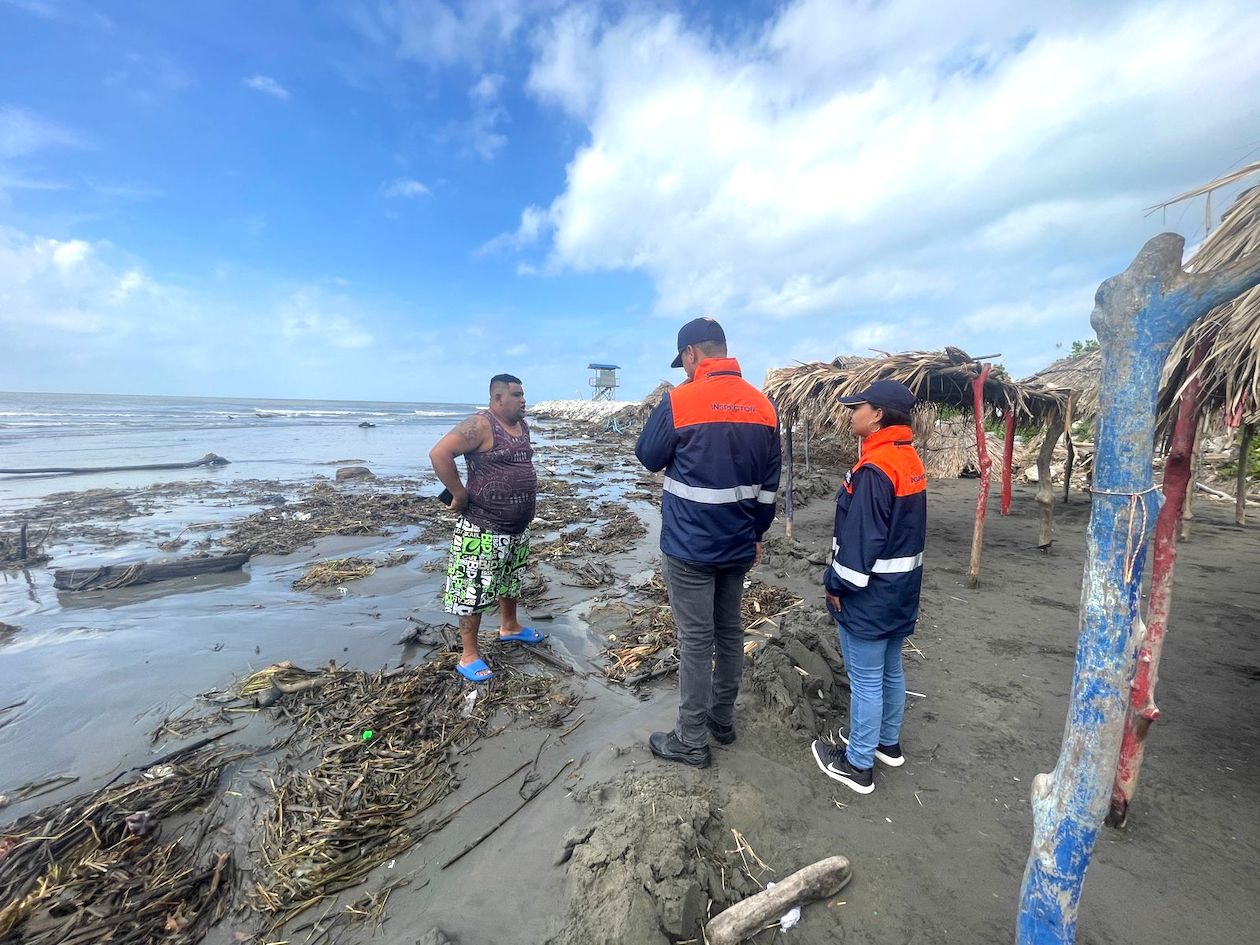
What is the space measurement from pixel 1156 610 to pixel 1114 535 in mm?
1683

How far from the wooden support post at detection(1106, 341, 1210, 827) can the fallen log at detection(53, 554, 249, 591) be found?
29.9 feet

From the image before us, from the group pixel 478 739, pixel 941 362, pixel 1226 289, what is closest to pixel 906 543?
pixel 1226 289

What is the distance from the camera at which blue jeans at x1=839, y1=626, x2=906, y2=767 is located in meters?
2.85

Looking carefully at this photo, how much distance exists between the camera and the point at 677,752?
9.71 feet

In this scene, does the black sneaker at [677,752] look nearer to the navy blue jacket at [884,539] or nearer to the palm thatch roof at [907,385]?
the navy blue jacket at [884,539]

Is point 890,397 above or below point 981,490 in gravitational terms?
above

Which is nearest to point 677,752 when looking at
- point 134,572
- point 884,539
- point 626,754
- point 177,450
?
point 626,754

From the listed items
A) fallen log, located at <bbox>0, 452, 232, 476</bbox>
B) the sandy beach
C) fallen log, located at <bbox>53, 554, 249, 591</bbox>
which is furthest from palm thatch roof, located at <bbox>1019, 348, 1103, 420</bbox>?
fallen log, located at <bbox>0, 452, 232, 476</bbox>

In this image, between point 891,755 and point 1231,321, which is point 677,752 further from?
point 1231,321

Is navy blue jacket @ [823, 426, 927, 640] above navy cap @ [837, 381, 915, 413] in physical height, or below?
below

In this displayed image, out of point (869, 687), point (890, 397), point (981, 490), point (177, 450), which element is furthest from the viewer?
point (177, 450)

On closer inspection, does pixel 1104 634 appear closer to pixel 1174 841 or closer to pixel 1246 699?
pixel 1174 841

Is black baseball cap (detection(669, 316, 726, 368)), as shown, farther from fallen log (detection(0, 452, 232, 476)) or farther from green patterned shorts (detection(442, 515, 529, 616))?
fallen log (detection(0, 452, 232, 476))

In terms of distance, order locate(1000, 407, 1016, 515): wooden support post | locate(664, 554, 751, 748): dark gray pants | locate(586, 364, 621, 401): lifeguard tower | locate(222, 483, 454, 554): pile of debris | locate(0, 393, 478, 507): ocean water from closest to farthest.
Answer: locate(664, 554, 751, 748): dark gray pants → locate(1000, 407, 1016, 515): wooden support post → locate(222, 483, 454, 554): pile of debris → locate(0, 393, 478, 507): ocean water → locate(586, 364, 621, 401): lifeguard tower
